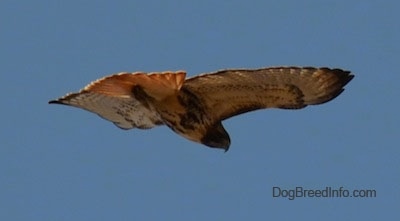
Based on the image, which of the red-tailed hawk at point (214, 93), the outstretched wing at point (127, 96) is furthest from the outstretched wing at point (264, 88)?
the outstretched wing at point (127, 96)

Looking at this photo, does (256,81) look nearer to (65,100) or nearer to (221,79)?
(221,79)

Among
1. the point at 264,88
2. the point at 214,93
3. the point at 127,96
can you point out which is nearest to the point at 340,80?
the point at 264,88

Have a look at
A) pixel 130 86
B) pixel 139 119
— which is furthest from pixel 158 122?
pixel 130 86

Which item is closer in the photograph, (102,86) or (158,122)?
(102,86)

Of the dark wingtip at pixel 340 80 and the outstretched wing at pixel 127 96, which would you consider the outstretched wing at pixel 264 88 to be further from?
the outstretched wing at pixel 127 96

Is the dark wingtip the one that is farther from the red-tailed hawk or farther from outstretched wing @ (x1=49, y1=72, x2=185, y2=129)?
outstretched wing @ (x1=49, y1=72, x2=185, y2=129)

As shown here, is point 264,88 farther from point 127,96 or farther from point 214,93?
point 127,96

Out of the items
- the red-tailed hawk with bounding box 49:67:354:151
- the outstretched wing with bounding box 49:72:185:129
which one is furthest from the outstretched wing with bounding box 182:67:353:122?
the outstretched wing with bounding box 49:72:185:129
